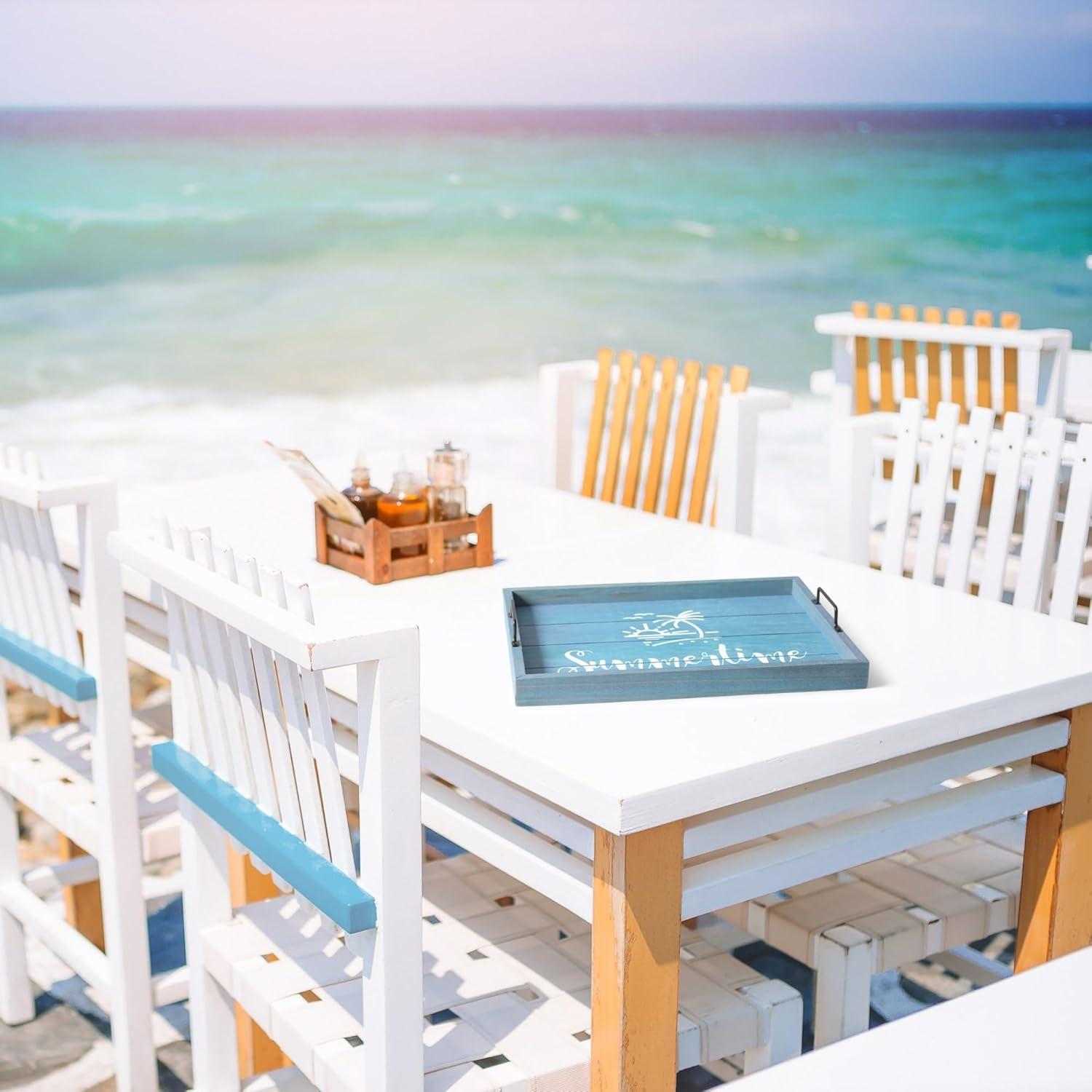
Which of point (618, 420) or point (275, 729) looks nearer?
point (275, 729)

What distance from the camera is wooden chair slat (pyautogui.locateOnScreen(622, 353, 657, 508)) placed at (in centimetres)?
273

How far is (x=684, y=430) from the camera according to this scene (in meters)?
2.66

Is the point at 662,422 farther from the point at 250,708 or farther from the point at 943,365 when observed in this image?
the point at 250,708

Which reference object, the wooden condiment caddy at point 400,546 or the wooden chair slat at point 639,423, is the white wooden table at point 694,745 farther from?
the wooden chair slat at point 639,423

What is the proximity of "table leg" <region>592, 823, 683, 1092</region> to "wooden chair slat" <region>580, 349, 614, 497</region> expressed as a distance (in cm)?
154

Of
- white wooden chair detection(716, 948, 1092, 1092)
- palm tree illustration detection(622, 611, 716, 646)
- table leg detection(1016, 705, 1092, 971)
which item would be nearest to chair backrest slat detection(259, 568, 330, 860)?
palm tree illustration detection(622, 611, 716, 646)

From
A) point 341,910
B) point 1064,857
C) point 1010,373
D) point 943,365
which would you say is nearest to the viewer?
point 341,910

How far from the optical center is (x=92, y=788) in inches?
84.9

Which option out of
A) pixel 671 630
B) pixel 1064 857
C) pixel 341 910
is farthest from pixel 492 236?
pixel 341 910

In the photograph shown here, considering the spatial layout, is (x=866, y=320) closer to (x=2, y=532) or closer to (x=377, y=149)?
(x=2, y=532)

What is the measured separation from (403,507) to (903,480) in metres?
0.84

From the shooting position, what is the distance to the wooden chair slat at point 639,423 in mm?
2732

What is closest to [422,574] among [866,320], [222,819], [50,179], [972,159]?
[222,819]

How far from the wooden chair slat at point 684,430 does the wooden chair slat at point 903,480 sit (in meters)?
0.42
